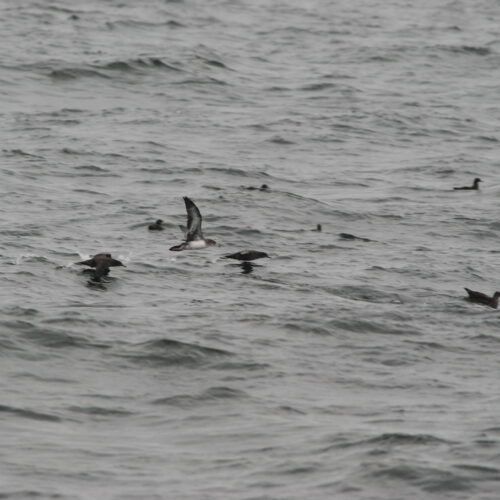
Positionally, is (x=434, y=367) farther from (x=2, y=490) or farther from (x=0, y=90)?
(x=0, y=90)

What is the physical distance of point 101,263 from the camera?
759 inches

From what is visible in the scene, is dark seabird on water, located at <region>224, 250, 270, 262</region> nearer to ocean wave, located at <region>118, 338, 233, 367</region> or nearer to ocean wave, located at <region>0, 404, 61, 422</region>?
ocean wave, located at <region>118, 338, 233, 367</region>

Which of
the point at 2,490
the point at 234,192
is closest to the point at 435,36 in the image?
the point at 234,192

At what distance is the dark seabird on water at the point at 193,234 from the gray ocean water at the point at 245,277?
0.91ft

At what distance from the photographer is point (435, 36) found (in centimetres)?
4978

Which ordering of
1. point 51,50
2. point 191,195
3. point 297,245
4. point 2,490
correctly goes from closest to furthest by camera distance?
1. point 2,490
2. point 297,245
3. point 191,195
4. point 51,50

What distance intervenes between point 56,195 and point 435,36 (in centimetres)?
2762

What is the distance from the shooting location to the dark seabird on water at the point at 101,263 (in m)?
19.3

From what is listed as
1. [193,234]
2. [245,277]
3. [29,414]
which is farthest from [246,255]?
[29,414]

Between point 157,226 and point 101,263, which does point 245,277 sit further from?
point 157,226

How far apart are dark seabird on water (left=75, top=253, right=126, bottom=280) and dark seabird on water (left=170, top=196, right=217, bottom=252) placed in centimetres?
168

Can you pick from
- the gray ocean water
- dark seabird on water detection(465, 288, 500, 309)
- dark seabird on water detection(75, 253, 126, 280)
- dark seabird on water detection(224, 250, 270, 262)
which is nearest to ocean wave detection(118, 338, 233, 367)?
the gray ocean water

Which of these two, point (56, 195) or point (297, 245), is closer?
point (297, 245)

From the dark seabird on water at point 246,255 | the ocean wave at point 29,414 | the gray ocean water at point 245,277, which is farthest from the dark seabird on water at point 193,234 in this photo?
the ocean wave at point 29,414
